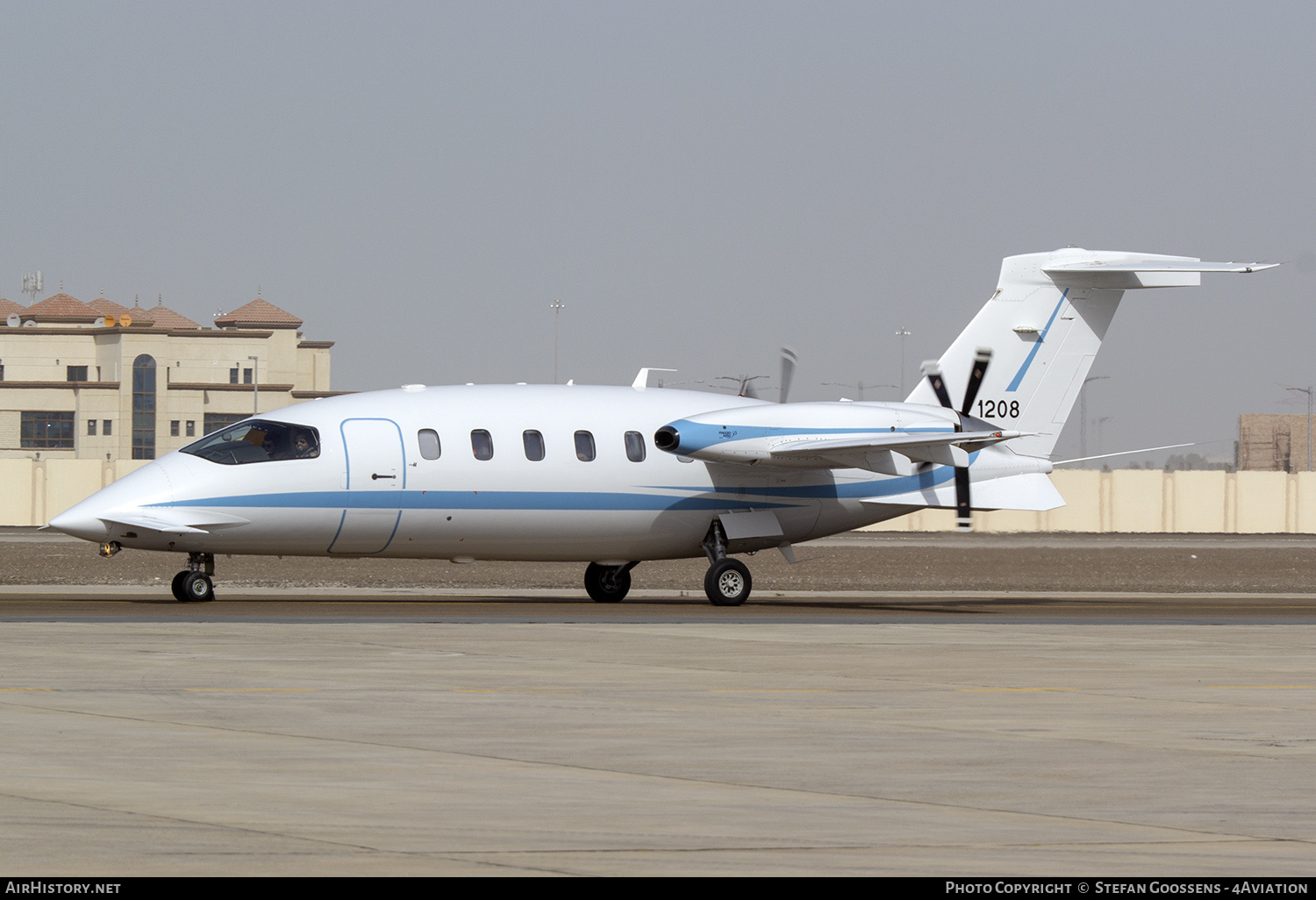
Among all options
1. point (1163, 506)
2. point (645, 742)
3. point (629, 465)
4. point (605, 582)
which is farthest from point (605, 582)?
point (1163, 506)

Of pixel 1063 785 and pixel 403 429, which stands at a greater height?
pixel 403 429

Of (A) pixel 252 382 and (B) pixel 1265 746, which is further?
(A) pixel 252 382

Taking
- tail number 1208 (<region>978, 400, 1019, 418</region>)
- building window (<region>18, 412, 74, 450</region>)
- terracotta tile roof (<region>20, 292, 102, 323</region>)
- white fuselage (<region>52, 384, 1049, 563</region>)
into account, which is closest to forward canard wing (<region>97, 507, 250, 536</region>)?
white fuselage (<region>52, 384, 1049, 563</region>)

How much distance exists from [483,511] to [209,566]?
4616 mm

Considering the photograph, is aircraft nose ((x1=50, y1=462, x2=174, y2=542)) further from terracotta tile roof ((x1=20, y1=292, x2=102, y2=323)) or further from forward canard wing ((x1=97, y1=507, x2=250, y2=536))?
terracotta tile roof ((x1=20, y1=292, x2=102, y2=323))

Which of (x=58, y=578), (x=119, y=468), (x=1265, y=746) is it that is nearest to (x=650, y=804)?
(x=1265, y=746)

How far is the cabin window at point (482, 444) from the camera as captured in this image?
3009 cm

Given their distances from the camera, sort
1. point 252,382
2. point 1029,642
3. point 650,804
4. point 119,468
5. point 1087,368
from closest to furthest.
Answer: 1. point 650,804
2. point 1029,642
3. point 1087,368
4. point 119,468
5. point 252,382

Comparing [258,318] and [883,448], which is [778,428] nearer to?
[883,448]

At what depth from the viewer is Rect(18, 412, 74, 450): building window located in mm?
141750

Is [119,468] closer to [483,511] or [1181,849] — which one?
[483,511]

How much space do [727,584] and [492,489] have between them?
4689 millimetres
